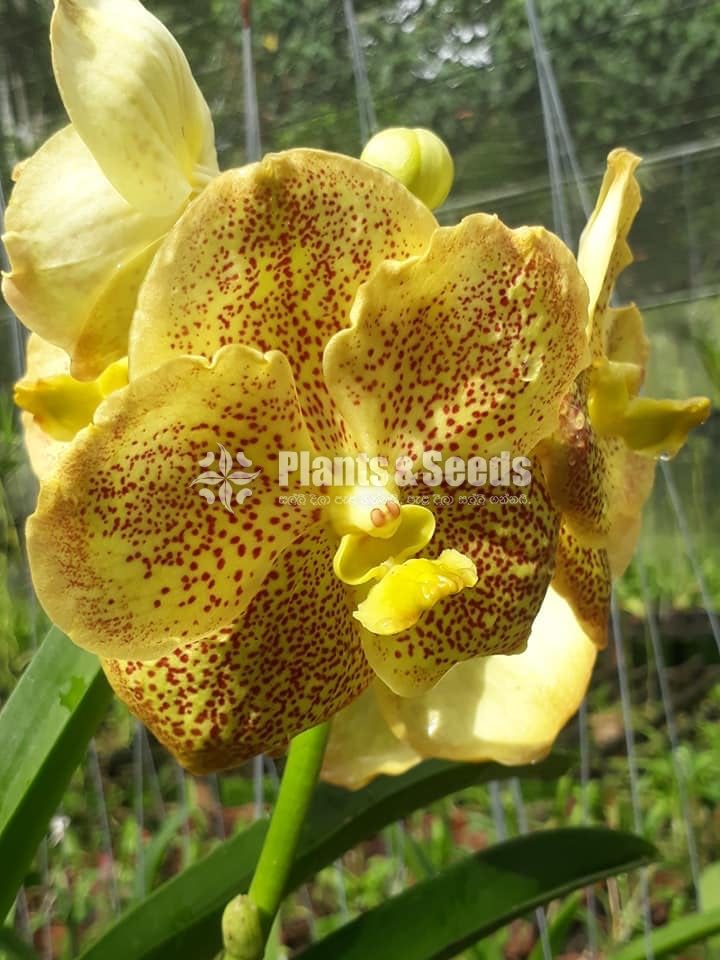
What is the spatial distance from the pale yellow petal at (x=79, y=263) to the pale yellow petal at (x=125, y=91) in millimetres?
17

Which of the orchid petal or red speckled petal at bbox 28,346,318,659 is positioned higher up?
the orchid petal

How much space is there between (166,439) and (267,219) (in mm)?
95

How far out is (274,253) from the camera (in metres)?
0.38

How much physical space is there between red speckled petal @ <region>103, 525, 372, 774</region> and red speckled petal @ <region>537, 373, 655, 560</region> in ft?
0.36

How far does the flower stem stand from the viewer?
448 mm

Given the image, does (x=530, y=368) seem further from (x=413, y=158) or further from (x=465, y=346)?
(x=413, y=158)

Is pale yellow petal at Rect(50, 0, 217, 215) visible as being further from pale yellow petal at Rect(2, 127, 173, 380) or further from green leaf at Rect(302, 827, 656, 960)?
green leaf at Rect(302, 827, 656, 960)

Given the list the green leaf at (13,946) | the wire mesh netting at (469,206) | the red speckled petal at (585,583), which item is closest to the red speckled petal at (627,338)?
the red speckled petal at (585,583)

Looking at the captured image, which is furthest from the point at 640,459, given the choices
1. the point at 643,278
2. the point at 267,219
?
the point at 643,278

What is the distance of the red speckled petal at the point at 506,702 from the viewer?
19.4 inches

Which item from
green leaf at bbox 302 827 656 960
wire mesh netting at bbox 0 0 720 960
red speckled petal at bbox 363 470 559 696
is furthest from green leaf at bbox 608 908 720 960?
wire mesh netting at bbox 0 0 720 960

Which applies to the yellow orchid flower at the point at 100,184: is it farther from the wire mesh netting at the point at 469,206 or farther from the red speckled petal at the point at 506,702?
the wire mesh netting at the point at 469,206

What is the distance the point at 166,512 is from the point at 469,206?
216 cm

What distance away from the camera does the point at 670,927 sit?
68 cm
